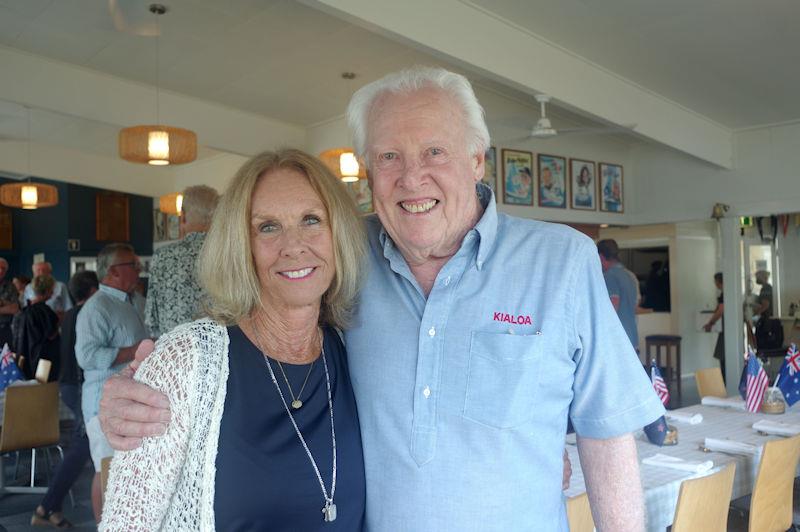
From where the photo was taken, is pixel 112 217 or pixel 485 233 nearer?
pixel 485 233

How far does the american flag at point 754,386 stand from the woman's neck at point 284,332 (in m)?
3.86

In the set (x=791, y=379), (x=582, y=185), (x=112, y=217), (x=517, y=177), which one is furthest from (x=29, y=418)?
(x=112, y=217)

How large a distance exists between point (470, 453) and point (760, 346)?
9.81m

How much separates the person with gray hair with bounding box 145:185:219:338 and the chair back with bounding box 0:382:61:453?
2.16m

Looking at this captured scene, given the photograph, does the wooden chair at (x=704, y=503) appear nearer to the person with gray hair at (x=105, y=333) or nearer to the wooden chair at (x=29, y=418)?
the person with gray hair at (x=105, y=333)

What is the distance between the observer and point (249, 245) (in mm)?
1582

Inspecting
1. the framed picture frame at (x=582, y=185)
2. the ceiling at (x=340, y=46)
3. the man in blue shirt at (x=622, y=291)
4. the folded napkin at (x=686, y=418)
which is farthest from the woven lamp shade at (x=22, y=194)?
the folded napkin at (x=686, y=418)

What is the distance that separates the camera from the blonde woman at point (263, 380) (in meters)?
1.37

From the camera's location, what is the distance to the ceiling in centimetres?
500

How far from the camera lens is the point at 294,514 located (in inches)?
56.6

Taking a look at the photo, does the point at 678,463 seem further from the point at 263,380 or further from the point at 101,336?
the point at 101,336

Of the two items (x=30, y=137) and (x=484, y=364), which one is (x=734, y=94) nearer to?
(x=484, y=364)

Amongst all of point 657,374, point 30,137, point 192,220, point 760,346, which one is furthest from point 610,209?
point 30,137

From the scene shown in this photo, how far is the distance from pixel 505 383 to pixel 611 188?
9.15 m
